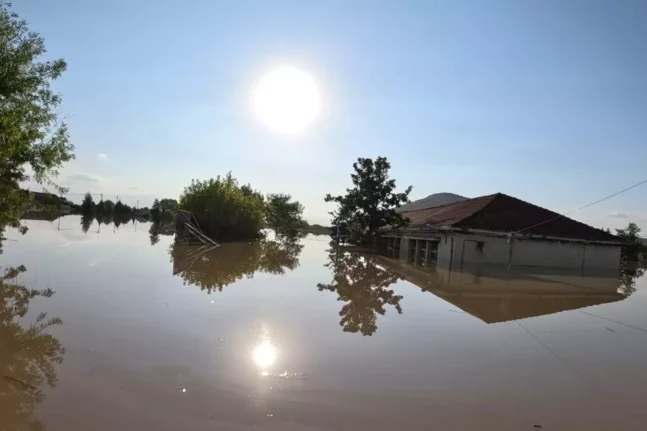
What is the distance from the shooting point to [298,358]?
6.32m

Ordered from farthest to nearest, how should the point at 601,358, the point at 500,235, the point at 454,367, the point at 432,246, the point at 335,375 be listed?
the point at 432,246 < the point at 500,235 < the point at 601,358 < the point at 454,367 < the point at 335,375

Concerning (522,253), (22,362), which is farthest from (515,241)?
(22,362)

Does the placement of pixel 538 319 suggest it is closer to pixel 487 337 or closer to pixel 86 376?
pixel 487 337

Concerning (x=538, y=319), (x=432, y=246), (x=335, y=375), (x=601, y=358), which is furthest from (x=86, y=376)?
(x=432, y=246)

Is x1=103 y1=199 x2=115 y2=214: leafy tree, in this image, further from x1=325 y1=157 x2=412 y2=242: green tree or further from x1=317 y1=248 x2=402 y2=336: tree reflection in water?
x1=317 y1=248 x2=402 y2=336: tree reflection in water

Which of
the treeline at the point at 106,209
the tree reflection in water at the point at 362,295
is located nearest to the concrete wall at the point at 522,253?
the tree reflection in water at the point at 362,295

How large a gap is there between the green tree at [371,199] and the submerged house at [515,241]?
296 inches

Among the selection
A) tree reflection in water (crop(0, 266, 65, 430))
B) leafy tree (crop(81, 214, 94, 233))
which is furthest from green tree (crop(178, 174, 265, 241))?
tree reflection in water (crop(0, 266, 65, 430))

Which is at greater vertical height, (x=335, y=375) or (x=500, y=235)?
(x=500, y=235)

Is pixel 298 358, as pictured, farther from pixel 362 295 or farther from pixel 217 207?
pixel 217 207

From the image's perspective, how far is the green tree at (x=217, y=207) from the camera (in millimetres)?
36188

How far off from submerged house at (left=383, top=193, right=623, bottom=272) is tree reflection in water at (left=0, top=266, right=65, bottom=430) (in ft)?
62.1

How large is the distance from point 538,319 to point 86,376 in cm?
952

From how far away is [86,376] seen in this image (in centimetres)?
498
